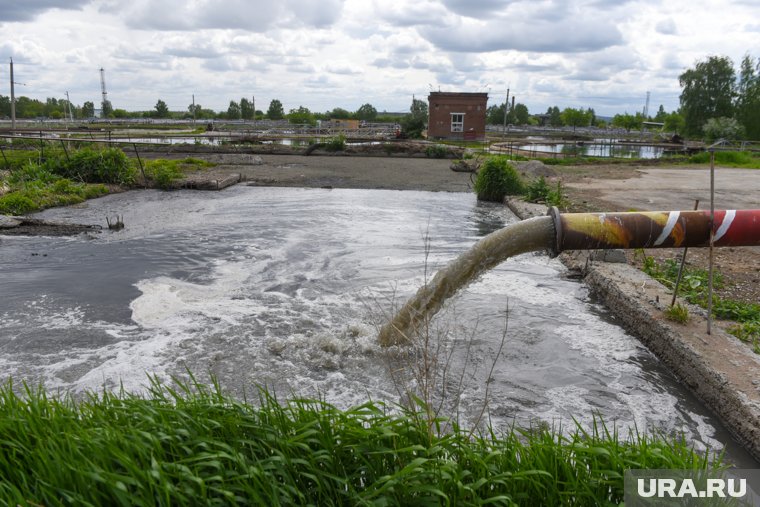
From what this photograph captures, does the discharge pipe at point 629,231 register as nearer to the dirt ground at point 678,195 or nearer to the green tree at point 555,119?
the dirt ground at point 678,195

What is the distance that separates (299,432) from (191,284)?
5992mm

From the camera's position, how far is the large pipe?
19.1 feet

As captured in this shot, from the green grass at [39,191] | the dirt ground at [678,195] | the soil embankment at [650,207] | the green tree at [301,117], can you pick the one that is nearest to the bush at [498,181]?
the dirt ground at [678,195]

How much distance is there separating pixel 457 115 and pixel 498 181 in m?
31.9

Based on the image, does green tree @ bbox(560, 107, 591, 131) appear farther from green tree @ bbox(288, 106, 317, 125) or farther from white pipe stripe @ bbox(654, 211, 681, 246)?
white pipe stripe @ bbox(654, 211, 681, 246)

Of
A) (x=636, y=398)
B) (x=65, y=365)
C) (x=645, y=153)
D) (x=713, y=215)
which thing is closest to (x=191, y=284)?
(x=65, y=365)

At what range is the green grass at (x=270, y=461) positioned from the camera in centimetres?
256

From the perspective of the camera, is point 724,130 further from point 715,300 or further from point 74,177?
point 74,177

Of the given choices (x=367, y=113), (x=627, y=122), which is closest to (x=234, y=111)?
(x=367, y=113)

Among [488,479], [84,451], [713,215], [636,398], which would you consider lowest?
[636,398]

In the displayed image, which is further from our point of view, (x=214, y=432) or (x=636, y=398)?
(x=636, y=398)

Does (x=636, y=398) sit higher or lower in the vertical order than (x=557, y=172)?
lower

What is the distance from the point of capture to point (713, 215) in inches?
229

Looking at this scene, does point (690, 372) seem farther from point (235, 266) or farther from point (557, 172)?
point (557, 172)
